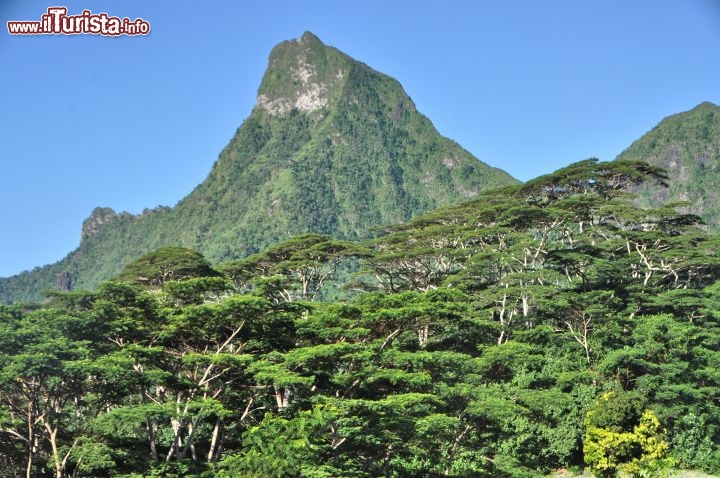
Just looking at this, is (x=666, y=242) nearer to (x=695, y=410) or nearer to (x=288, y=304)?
(x=695, y=410)

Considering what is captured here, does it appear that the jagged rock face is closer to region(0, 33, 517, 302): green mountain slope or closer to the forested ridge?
region(0, 33, 517, 302): green mountain slope

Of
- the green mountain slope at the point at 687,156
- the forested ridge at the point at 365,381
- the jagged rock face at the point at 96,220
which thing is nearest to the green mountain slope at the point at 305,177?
the jagged rock face at the point at 96,220

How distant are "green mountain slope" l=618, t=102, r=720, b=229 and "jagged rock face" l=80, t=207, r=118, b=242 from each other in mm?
126820

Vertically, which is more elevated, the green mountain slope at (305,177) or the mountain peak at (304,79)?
the mountain peak at (304,79)

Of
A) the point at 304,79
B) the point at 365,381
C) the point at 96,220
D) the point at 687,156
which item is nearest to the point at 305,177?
the point at 304,79

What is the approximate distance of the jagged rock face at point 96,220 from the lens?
18562 centimetres

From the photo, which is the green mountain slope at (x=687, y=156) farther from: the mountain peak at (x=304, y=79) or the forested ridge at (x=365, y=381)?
the forested ridge at (x=365, y=381)

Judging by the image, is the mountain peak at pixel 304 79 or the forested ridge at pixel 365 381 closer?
the forested ridge at pixel 365 381

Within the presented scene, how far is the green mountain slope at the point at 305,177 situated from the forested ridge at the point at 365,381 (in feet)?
242

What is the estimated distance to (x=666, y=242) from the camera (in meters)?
34.0

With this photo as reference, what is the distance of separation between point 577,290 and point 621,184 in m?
11.2

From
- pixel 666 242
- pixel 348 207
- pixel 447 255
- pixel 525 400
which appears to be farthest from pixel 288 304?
pixel 348 207

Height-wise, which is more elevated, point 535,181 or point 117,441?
point 535,181

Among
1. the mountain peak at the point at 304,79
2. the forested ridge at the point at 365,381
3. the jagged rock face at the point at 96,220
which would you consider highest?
the mountain peak at the point at 304,79
